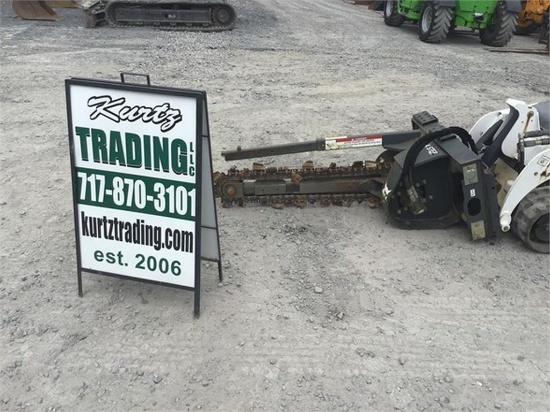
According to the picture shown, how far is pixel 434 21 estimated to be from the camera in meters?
12.0

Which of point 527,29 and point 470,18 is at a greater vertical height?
point 470,18

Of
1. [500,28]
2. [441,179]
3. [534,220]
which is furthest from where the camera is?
[500,28]

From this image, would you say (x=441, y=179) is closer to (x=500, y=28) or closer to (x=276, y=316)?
(x=276, y=316)

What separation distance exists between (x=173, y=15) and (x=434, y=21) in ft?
20.6

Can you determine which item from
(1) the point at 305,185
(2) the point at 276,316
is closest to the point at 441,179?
(1) the point at 305,185

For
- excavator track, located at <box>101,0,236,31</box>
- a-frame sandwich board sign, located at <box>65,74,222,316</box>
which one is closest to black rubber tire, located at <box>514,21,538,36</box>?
excavator track, located at <box>101,0,236,31</box>

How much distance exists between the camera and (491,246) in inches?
165

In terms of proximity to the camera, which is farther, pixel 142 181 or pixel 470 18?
pixel 470 18

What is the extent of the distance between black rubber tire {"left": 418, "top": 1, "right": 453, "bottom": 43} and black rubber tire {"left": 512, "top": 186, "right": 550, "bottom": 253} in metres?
9.06

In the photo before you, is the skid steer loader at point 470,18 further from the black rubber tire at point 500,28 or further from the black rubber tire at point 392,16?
the black rubber tire at point 392,16

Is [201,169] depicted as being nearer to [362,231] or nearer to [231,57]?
[362,231]

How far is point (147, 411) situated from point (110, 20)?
39.2 ft

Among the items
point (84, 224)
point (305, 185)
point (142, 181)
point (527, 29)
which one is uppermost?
point (142, 181)

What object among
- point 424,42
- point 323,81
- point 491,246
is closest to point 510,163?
point 491,246
